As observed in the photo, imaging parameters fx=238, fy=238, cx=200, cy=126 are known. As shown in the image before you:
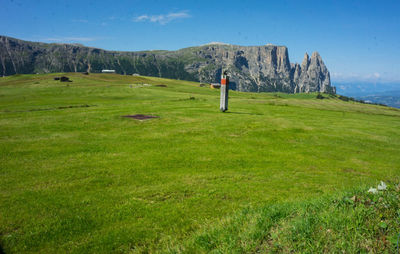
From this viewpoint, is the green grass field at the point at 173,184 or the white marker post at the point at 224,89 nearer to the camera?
the green grass field at the point at 173,184

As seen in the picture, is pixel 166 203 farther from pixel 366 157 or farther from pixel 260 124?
pixel 260 124

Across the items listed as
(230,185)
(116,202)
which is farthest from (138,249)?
(230,185)

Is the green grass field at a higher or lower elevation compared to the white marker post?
lower

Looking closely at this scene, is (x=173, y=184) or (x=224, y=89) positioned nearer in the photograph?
(x=173, y=184)

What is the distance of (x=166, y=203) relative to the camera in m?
10.3

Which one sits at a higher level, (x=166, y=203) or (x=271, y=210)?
(x=271, y=210)

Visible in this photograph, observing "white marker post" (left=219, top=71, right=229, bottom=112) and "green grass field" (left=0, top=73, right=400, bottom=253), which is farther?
"white marker post" (left=219, top=71, right=229, bottom=112)

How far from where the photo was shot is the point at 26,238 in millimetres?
7613

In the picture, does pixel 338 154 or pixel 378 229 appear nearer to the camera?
pixel 378 229

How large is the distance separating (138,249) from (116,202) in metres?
3.48

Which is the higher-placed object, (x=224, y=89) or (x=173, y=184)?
(x=224, y=89)

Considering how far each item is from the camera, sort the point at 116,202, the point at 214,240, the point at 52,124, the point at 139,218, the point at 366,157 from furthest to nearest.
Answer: the point at 52,124 < the point at 366,157 < the point at 116,202 < the point at 139,218 < the point at 214,240

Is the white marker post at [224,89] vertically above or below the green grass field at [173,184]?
above

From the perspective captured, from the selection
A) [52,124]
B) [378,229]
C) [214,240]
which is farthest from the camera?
[52,124]
